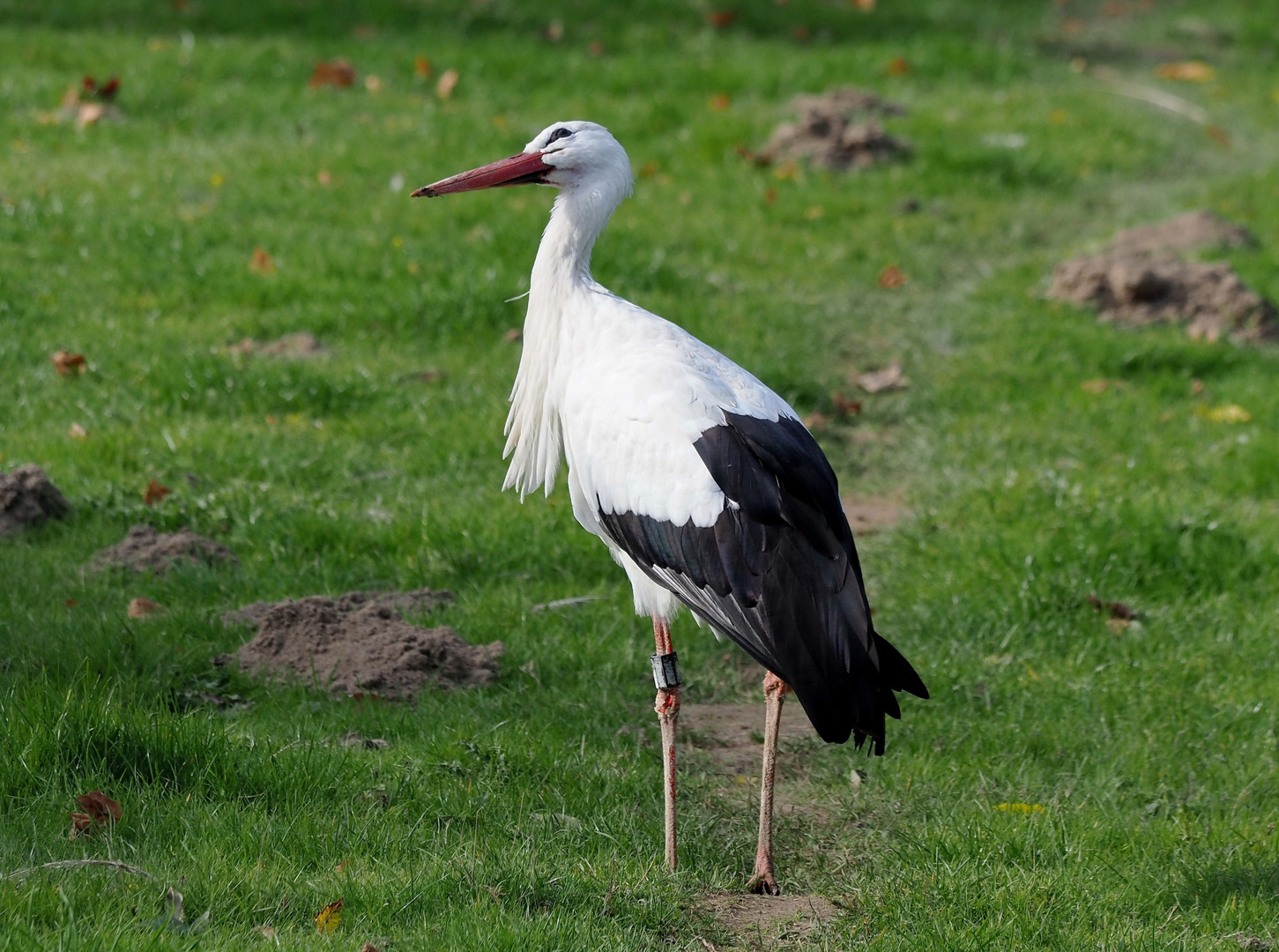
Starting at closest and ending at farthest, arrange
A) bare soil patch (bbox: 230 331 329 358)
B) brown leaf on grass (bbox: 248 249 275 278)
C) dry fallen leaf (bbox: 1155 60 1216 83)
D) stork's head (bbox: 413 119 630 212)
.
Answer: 1. stork's head (bbox: 413 119 630 212)
2. bare soil patch (bbox: 230 331 329 358)
3. brown leaf on grass (bbox: 248 249 275 278)
4. dry fallen leaf (bbox: 1155 60 1216 83)

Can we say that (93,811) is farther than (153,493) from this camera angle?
No

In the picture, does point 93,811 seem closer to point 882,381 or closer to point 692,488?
point 692,488

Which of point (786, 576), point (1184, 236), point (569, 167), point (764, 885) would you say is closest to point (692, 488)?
point (786, 576)

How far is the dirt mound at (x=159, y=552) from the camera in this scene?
207 inches

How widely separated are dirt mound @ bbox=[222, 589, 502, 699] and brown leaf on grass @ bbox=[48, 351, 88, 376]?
2.36m

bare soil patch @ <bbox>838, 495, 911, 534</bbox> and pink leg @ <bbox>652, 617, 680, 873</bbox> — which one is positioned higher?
pink leg @ <bbox>652, 617, 680, 873</bbox>

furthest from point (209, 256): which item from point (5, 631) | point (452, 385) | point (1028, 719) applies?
point (1028, 719)

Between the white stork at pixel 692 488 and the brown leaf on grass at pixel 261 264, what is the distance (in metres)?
3.85

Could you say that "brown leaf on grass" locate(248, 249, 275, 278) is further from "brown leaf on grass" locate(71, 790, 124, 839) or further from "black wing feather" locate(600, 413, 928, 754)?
"brown leaf on grass" locate(71, 790, 124, 839)

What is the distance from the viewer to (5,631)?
4496mm

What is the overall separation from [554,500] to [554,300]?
73.3 inches

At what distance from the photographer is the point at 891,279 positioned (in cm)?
906

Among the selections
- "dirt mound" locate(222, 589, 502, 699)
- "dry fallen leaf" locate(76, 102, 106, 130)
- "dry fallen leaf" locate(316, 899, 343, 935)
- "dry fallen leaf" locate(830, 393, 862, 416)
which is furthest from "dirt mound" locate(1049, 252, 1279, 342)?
"dry fallen leaf" locate(76, 102, 106, 130)

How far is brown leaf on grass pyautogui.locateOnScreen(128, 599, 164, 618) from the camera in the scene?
4.87 m
